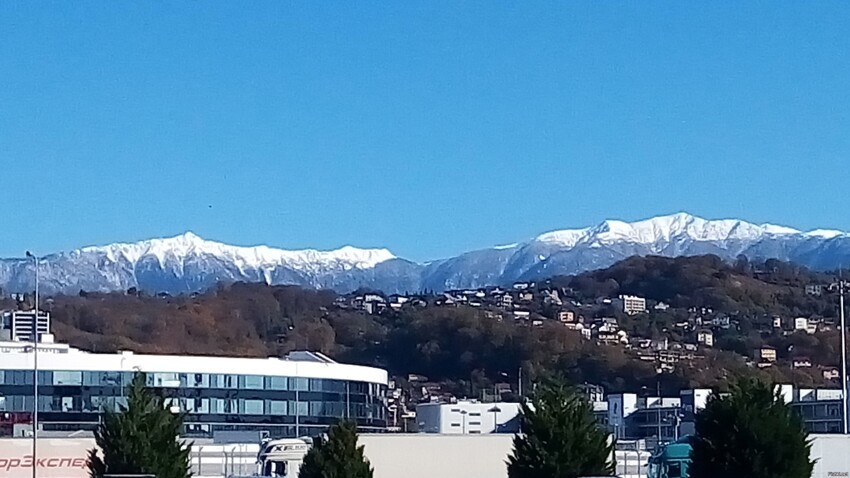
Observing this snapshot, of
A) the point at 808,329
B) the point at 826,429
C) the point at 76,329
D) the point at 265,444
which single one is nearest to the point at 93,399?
the point at 265,444

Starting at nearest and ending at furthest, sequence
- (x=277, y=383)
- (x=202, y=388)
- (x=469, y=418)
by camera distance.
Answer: (x=202, y=388)
(x=469, y=418)
(x=277, y=383)

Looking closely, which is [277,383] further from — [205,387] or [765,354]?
[765,354]

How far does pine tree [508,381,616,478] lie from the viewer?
3816 cm

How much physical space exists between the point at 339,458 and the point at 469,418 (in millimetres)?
66331

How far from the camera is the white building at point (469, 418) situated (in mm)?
102000

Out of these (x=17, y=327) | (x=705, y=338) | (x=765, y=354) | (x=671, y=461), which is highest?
(x=705, y=338)

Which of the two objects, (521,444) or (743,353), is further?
(743,353)

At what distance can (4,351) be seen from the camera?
316 ft

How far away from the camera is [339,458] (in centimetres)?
3806

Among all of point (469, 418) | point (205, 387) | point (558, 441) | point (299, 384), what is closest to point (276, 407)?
point (299, 384)

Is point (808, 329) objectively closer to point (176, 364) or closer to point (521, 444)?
point (176, 364)

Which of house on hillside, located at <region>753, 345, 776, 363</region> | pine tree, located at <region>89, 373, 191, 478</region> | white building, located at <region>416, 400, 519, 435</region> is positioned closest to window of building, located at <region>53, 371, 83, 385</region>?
white building, located at <region>416, 400, 519, 435</region>

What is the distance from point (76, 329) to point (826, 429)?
313 feet

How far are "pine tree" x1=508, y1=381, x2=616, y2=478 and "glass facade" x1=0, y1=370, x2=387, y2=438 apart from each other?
53579 mm
